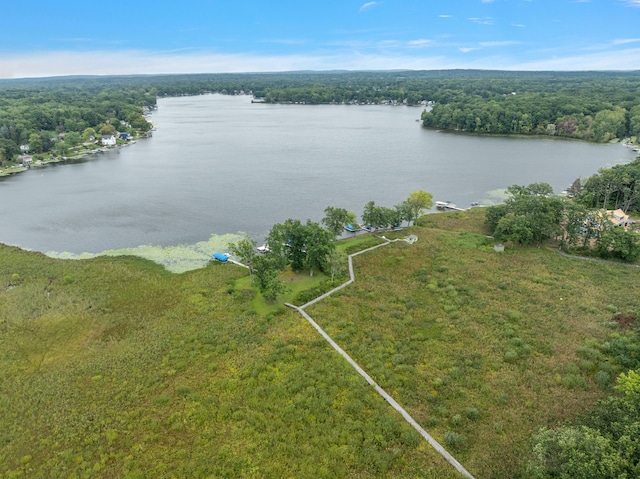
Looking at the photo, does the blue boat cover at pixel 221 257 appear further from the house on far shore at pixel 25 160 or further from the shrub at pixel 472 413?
the house on far shore at pixel 25 160

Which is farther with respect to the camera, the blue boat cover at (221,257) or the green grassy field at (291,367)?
the blue boat cover at (221,257)

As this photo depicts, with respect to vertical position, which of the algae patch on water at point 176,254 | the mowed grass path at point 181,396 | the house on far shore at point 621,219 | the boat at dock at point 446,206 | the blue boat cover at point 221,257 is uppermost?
the house on far shore at point 621,219

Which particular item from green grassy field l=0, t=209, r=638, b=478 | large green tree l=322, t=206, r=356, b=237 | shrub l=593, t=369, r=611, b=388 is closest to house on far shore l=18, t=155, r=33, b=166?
green grassy field l=0, t=209, r=638, b=478

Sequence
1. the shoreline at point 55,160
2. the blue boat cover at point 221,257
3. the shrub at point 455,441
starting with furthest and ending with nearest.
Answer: the shoreline at point 55,160, the blue boat cover at point 221,257, the shrub at point 455,441

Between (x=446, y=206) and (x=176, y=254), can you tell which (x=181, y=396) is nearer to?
(x=176, y=254)

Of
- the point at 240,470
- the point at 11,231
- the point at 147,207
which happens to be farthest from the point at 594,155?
the point at 11,231

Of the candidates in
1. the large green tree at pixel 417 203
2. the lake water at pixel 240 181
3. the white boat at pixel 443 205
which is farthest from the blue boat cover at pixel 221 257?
the white boat at pixel 443 205

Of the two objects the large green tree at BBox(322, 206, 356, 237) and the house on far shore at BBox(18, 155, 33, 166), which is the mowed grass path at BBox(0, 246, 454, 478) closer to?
the large green tree at BBox(322, 206, 356, 237)

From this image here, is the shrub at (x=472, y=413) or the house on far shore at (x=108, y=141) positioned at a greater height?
the house on far shore at (x=108, y=141)
